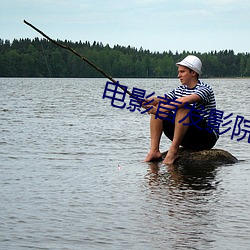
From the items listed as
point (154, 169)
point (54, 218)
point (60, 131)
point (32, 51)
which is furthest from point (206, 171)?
point (32, 51)

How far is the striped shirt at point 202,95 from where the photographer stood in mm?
8523

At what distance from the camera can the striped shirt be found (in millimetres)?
8523

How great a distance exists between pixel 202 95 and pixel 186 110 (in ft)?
0.85

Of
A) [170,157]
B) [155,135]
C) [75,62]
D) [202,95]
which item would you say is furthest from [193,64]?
[75,62]

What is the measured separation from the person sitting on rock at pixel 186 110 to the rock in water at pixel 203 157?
0.16m

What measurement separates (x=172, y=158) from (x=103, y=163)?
92cm

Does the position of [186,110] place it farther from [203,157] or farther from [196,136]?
[203,157]

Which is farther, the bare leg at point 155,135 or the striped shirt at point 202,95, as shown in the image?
the bare leg at point 155,135

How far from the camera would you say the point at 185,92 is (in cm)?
866

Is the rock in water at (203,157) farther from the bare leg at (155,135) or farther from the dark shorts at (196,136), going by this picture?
the bare leg at (155,135)

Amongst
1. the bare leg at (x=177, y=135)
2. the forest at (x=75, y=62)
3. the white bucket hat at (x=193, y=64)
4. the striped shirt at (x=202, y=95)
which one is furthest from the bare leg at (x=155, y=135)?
the forest at (x=75, y=62)

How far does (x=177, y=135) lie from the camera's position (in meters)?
8.66

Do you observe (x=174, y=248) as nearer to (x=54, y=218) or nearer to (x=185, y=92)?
(x=54, y=218)

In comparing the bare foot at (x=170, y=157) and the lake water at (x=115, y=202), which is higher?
the bare foot at (x=170, y=157)
